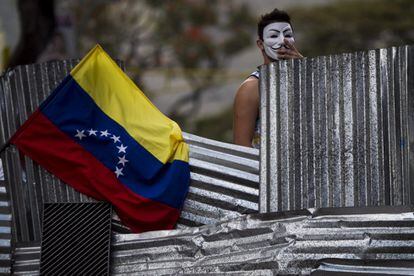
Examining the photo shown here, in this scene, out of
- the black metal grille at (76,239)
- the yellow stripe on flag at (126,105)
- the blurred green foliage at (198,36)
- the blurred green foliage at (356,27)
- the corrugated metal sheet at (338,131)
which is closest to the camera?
the corrugated metal sheet at (338,131)

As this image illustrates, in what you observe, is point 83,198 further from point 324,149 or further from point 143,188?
point 324,149

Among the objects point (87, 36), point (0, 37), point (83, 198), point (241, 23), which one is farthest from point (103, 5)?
point (83, 198)

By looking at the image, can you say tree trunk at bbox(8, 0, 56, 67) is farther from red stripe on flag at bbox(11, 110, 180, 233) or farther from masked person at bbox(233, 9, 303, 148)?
red stripe on flag at bbox(11, 110, 180, 233)

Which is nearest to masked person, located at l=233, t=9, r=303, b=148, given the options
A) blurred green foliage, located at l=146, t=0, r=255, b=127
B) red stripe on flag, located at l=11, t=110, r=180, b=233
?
red stripe on flag, located at l=11, t=110, r=180, b=233

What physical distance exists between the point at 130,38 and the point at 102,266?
2259cm

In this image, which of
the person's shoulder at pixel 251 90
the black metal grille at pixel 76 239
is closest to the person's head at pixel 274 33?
the person's shoulder at pixel 251 90

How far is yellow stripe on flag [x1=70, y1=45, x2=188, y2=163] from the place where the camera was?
5.72m

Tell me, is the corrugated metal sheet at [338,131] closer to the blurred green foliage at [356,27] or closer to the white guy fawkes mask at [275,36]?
the white guy fawkes mask at [275,36]

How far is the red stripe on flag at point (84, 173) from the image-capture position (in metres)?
5.62

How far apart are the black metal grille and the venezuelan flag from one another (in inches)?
4.3

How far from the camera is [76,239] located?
5.66 meters

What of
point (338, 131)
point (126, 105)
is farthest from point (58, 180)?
point (338, 131)

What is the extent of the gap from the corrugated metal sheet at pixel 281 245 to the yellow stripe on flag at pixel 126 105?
0.49 metres

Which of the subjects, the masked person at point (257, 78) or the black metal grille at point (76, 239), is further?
the masked person at point (257, 78)
